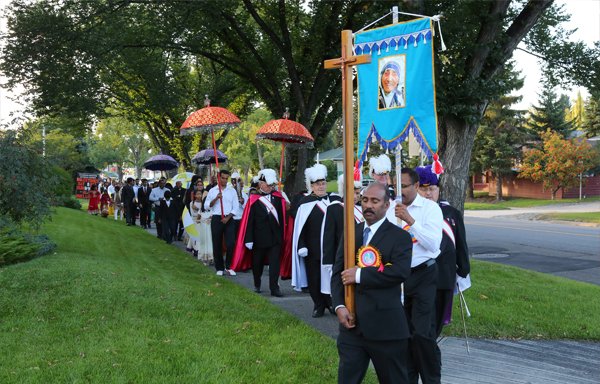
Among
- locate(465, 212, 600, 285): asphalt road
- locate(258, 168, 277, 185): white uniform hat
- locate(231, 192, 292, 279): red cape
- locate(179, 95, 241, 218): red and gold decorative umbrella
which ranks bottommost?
locate(465, 212, 600, 285): asphalt road

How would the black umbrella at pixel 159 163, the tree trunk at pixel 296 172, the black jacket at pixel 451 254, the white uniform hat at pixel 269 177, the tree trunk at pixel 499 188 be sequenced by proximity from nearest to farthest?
the black jacket at pixel 451 254
the white uniform hat at pixel 269 177
the tree trunk at pixel 296 172
the black umbrella at pixel 159 163
the tree trunk at pixel 499 188

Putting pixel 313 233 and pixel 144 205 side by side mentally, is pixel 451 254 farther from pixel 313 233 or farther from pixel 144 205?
pixel 144 205

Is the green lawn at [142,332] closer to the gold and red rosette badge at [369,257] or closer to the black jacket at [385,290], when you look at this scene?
the black jacket at [385,290]

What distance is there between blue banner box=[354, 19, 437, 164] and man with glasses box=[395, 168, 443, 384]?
4.50 ft

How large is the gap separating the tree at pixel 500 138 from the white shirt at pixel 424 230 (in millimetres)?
42159

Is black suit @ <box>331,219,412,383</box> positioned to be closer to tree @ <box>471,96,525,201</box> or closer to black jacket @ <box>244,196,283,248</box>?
black jacket @ <box>244,196,283,248</box>

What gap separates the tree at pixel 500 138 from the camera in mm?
44594

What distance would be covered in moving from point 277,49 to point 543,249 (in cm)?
1139

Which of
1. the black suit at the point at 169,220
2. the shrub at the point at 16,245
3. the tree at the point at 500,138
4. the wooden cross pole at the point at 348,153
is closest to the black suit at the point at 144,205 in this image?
the black suit at the point at 169,220

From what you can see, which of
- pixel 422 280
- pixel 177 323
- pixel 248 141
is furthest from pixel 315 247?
pixel 248 141

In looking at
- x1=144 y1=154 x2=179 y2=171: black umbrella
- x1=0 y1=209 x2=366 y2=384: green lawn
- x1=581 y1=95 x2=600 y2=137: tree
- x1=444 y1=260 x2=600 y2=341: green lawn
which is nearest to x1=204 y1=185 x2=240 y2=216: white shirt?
x1=0 y1=209 x2=366 y2=384: green lawn

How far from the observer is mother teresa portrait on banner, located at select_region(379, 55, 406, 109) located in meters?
6.12

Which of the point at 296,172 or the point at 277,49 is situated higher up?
the point at 277,49

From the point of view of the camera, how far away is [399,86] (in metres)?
6.10
